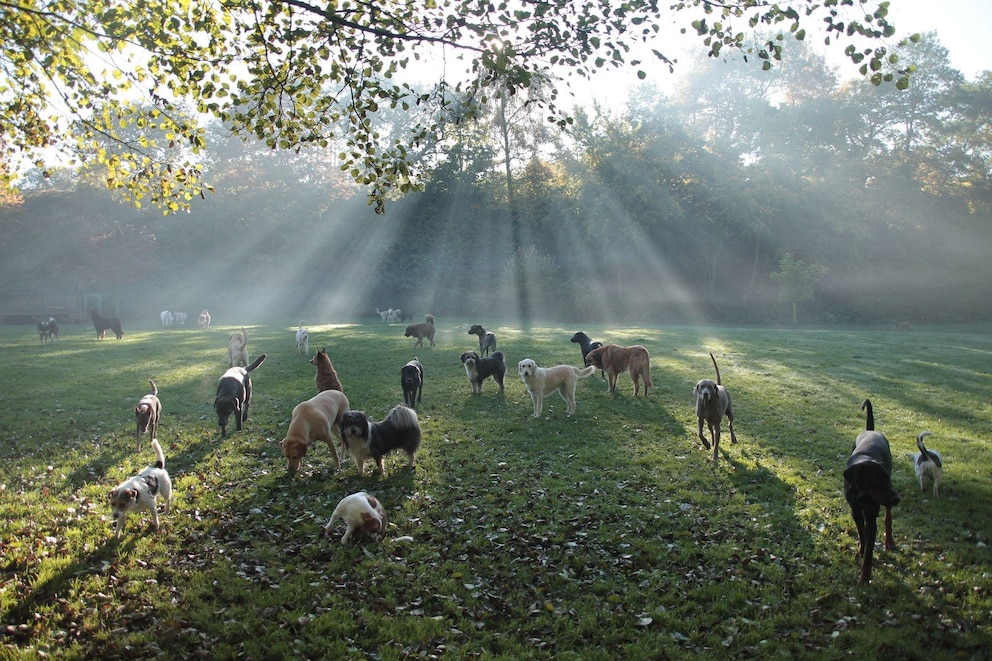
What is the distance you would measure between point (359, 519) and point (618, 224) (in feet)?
128

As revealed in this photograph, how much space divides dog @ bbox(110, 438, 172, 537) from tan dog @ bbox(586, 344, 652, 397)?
962cm

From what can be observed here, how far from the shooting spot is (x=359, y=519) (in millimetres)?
6414

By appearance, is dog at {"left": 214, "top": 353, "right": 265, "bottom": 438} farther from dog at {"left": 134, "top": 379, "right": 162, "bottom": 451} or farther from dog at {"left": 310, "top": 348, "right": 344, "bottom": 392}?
dog at {"left": 310, "top": 348, "right": 344, "bottom": 392}

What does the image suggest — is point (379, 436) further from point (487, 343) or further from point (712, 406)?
point (487, 343)

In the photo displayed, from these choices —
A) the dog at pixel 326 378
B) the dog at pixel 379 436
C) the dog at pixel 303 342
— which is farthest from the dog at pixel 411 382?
the dog at pixel 303 342

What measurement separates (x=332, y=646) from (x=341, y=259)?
51.6 meters

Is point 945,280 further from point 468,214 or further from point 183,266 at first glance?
point 183,266

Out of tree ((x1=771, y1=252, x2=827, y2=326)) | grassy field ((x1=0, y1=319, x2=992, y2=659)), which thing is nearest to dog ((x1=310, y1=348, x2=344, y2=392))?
grassy field ((x1=0, y1=319, x2=992, y2=659))

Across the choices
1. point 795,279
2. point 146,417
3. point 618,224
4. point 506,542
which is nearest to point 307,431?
point 146,417

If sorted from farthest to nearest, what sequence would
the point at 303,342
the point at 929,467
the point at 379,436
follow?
the point at 303,342, the point at 379,436, the point at 929,467

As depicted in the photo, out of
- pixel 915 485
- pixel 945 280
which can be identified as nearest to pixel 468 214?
pixel 945 280

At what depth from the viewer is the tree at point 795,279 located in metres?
39.3

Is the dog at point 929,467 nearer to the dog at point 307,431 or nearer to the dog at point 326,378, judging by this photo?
the dog at point 307,431

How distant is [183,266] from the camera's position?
177 feet
